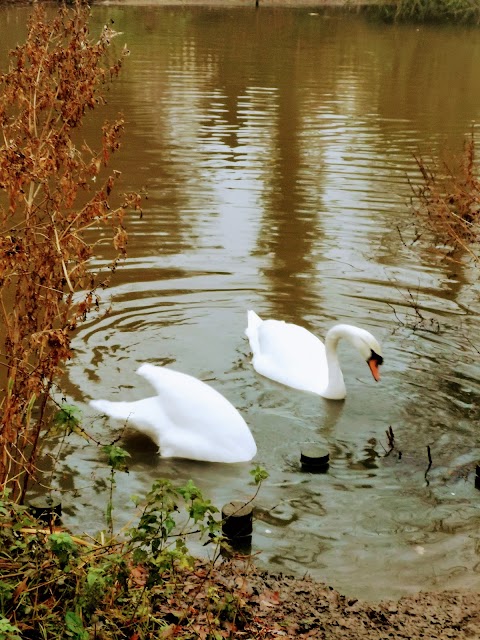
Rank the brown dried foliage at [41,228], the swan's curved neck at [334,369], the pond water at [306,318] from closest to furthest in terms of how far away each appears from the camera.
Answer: the brown dried foliage at [41,228]
the pond water at [306,318]
the swan's curved neck at [334,369]

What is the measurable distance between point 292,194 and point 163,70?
40.0 feet

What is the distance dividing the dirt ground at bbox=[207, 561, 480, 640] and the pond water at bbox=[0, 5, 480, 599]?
0.64ft

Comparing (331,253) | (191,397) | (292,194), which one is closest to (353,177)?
(292,194)

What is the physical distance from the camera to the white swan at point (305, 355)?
7219 millimetres

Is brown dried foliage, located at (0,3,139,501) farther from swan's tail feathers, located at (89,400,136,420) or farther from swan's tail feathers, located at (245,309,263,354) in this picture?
swan's tail feathers, located at (245,309,263,354)

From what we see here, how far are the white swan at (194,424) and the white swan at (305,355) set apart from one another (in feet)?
4.25

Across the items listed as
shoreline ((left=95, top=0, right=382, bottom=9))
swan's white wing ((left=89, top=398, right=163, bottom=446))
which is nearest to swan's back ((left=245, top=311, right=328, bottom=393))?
swan's white wing ((left=89, top=398, right=163, bottom=446))

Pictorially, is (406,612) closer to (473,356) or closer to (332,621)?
(332,621)

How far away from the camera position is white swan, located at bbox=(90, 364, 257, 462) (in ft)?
20.4

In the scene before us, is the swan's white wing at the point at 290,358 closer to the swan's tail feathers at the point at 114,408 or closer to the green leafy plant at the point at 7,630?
→ the swan's tail feathers at the point at 114,408

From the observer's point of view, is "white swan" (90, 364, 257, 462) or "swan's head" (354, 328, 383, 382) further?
"swan's head" (354, 328, 383, 382)

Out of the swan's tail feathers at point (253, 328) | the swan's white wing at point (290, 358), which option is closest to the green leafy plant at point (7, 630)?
the swan's white wing at point (290, 358)

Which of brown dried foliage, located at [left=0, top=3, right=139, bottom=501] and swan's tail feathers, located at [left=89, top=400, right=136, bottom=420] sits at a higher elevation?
brown dried foliage, located at [left=0, top=3, right=139, bottom=501]

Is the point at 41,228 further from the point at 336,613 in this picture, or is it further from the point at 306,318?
the point at 306,318
